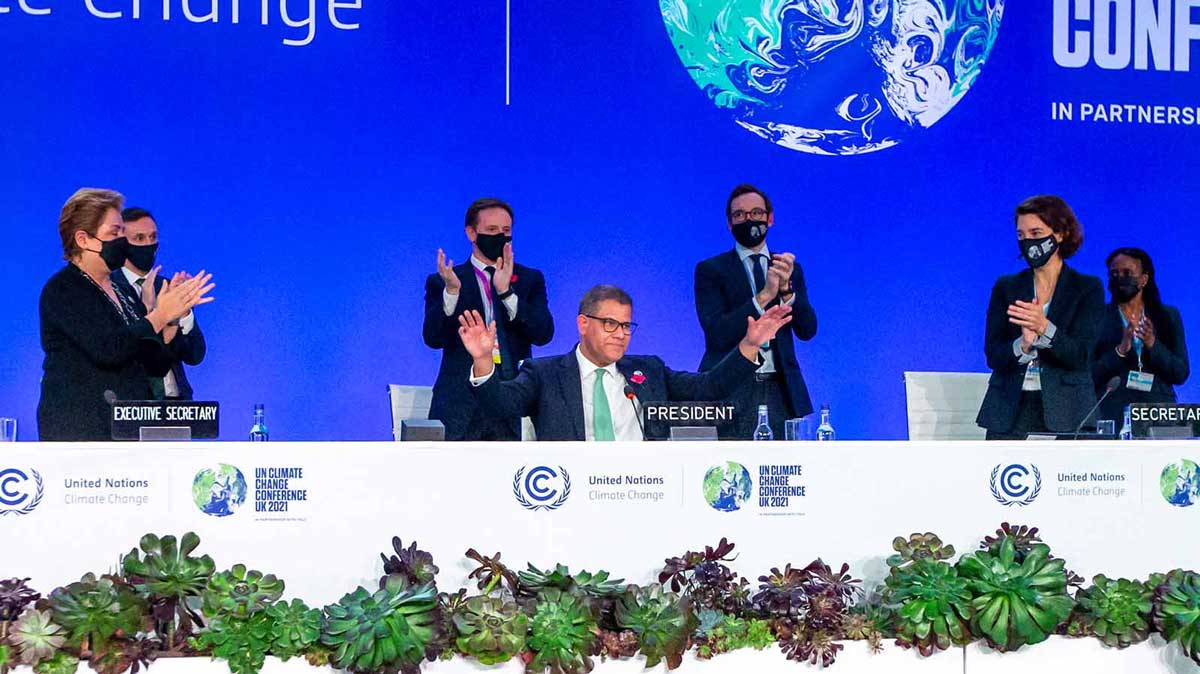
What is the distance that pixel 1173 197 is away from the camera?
5.71 m

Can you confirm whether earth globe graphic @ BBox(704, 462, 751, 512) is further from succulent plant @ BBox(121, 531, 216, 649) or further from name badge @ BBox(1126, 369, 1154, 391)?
name badge @ BBox(1126, 369, 1154, 391)

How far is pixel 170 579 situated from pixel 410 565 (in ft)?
1.58

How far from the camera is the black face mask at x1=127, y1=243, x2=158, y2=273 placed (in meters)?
4.78

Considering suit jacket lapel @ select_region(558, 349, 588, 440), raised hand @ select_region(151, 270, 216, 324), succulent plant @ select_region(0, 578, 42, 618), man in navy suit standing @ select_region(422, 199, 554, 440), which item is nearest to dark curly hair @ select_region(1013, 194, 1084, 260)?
man in navy suit standing @ select_region(422, 199, 554, 440)

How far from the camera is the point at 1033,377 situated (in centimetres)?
503

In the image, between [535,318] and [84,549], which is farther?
[535,318]

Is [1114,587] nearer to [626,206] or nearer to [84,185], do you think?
[626,206]

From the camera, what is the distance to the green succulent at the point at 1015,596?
9.32 feet

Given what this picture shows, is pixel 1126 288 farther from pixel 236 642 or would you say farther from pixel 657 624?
pixel 236 642

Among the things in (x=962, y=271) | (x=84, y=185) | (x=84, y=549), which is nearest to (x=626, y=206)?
(x=962, y=271)

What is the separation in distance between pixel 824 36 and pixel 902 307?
3.94 ft

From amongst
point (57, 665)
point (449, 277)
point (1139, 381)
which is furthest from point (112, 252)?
point (1139, 381)

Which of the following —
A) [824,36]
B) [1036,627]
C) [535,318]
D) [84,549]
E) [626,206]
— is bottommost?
[1036,627]

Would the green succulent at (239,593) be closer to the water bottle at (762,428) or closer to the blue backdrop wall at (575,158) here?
the water bottle at (762,428)
